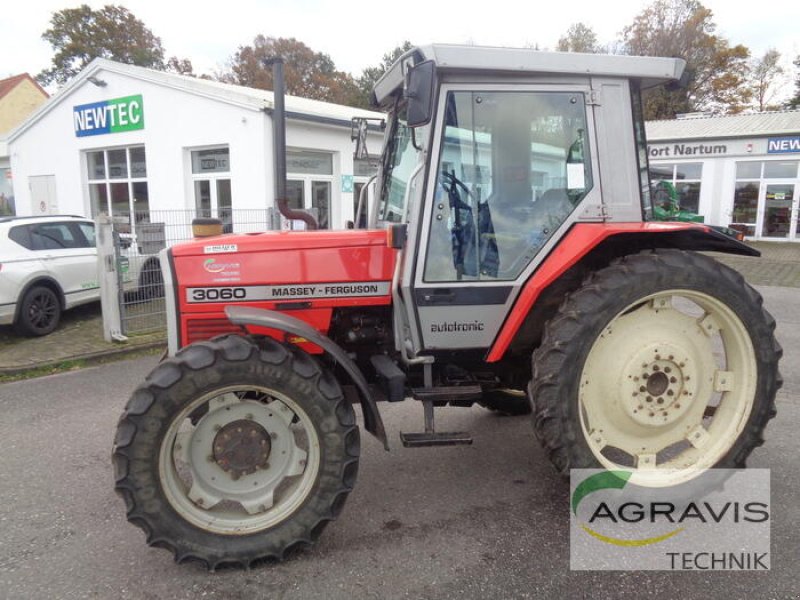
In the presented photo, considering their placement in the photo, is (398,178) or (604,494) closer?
(604,494)

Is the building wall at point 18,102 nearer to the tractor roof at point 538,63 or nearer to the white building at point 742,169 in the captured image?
the white building at point 742,169

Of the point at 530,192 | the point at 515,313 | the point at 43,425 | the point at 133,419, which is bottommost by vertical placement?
the point at 43,425

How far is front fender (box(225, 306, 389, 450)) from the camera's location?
2777 mm

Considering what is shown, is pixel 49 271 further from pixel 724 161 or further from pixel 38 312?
pixel 724 161

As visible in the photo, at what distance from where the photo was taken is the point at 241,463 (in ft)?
9.39

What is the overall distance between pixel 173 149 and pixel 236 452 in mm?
12487

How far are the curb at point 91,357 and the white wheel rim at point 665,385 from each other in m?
5.85

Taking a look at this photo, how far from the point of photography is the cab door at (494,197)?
304cm

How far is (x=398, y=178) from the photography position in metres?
3.54

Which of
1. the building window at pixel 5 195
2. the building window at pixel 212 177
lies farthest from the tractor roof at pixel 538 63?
the building window at pixel 5 195

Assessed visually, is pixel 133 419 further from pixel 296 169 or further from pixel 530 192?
pixel 296 169

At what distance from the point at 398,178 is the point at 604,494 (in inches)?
84.9

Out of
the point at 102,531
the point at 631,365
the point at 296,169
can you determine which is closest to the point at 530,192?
the point at 631,365

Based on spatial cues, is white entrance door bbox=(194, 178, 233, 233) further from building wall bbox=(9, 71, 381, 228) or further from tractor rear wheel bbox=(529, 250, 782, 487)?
Result: tractor rear wheel bbox=(529, 250, 782, 487)
